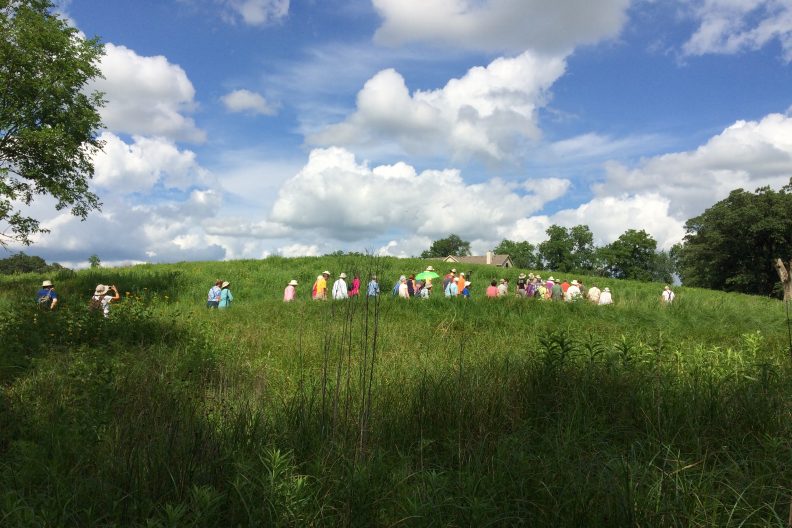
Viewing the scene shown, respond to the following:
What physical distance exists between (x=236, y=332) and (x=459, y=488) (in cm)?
802

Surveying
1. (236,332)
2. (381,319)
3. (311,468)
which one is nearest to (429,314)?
(381,319)

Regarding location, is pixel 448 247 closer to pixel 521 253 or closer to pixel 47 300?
pixel 521 253

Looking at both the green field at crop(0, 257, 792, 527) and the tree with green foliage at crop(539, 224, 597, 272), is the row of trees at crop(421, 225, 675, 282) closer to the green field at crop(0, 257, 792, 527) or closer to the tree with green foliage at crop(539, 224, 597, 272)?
the tree with green foliage at crop(539, 224, 597, 272)

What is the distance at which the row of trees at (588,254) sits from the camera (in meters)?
86.8

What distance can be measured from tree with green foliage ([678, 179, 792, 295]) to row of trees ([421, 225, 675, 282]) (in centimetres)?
3113

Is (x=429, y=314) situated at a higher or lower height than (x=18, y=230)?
lower

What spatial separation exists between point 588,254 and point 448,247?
55235mm

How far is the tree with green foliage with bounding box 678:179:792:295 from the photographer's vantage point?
4738 centimetres

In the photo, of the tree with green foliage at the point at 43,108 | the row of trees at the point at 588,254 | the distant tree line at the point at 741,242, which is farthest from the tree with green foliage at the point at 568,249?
the tree with green foliage at the point at 43,108

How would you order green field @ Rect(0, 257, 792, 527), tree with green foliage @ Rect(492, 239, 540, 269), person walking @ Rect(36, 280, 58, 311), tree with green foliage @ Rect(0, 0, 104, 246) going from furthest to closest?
tree with green foliage @ Rect(492, 239, 540, 269) → tree with green foliage @ Rect(0, 0, 104, 246) → person walking @ Rect(36, 280, 58, 311) → green field @ Rect(0, 257, 792, 527)

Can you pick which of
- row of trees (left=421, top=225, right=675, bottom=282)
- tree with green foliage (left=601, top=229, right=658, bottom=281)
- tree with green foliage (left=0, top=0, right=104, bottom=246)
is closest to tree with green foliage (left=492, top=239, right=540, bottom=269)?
row of trees (left=421, top=225, right=675, bottom=282)

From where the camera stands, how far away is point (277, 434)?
12.9ft

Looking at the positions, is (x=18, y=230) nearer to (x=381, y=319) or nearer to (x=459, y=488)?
(x=381, y=319)

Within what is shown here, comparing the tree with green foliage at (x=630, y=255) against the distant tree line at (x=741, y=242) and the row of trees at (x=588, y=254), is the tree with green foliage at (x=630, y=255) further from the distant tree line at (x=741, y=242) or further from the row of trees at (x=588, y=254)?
the distant tree line at (x=741, y=242)
